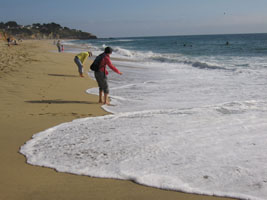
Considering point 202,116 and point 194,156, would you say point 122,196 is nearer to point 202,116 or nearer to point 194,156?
point 194,156

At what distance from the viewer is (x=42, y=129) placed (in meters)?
5.00

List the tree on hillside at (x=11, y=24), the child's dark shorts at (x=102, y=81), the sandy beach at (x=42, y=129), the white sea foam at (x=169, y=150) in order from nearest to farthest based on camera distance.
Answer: the sandy beach at (x=42, y=129) < the white sea foam at (x=169, y=150) < the child's dark shorts at (x=102, y=81) < the tree on hillside at (x=11, y=24)

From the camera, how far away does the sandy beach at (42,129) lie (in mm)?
2838

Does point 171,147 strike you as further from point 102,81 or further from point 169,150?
point 102,81

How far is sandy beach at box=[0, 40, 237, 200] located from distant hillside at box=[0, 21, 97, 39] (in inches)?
5554

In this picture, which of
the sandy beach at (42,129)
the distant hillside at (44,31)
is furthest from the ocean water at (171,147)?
the distant hillside at (44,31)

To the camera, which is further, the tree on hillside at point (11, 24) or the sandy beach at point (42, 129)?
the tree on hillside at point (11, 24)

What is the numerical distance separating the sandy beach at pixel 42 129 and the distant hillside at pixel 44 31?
141m

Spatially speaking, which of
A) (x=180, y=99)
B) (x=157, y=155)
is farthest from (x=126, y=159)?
(x=180, y=99)

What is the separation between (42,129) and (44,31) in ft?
566

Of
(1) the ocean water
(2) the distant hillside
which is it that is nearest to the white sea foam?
(1) the ocean water

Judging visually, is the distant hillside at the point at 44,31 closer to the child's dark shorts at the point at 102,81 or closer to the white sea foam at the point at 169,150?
the child's dark shorts at the point at 102,81

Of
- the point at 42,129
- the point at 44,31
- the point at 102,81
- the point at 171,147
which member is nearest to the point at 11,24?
the point at 44,31

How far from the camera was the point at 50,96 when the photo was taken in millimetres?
7742
